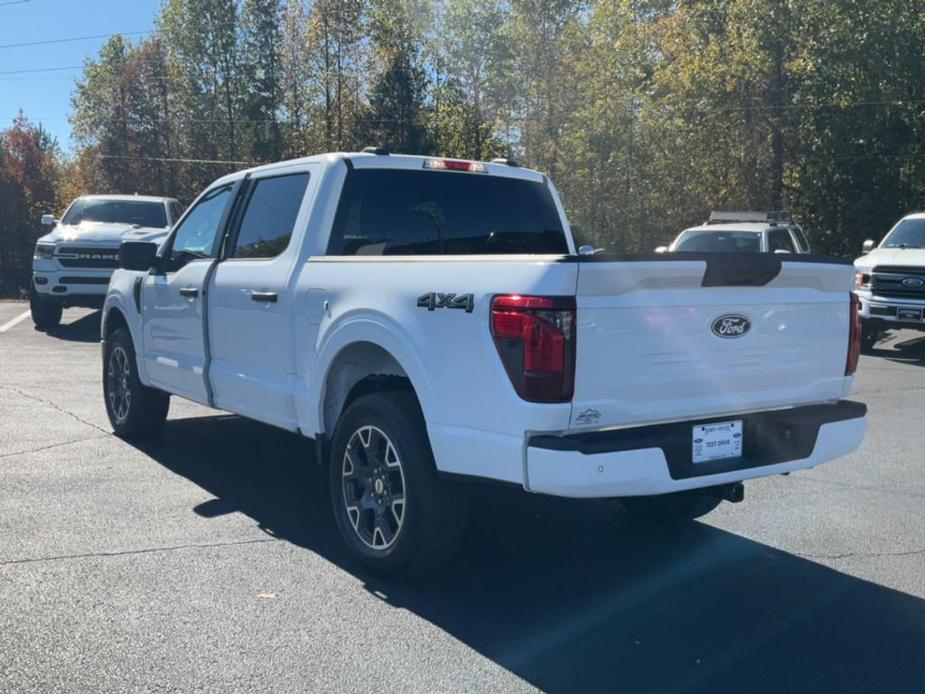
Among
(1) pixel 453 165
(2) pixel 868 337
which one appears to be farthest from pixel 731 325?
(2) pixel 868 337

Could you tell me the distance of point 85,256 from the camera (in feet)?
52.8

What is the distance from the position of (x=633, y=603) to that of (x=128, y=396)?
15.7ft

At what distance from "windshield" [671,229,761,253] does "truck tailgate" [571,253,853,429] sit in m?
10.7

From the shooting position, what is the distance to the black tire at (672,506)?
579 centimetres

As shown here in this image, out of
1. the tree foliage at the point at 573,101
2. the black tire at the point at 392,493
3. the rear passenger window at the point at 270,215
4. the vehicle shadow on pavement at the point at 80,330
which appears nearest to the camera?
the black tire at the point at 392,493

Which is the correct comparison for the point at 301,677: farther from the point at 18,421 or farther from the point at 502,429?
the point at 18,421

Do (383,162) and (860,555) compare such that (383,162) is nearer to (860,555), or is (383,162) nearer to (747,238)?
(860,555)

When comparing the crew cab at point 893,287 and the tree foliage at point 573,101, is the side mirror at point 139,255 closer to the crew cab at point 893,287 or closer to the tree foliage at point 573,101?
the crew cab at point 893,287

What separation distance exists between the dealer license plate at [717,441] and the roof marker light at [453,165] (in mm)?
2501

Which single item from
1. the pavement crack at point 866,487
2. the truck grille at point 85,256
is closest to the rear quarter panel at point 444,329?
the pavement crack at point 866,487

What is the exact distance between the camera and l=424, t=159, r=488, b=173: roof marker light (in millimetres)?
6113

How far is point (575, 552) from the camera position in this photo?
5.46 m

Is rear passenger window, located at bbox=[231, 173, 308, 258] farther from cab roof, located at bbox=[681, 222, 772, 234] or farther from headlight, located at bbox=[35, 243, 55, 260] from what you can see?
headlight, located at bbox=[35, 243, 55, 260]

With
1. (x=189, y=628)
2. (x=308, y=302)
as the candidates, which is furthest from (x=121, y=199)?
(x=189, y=628)
